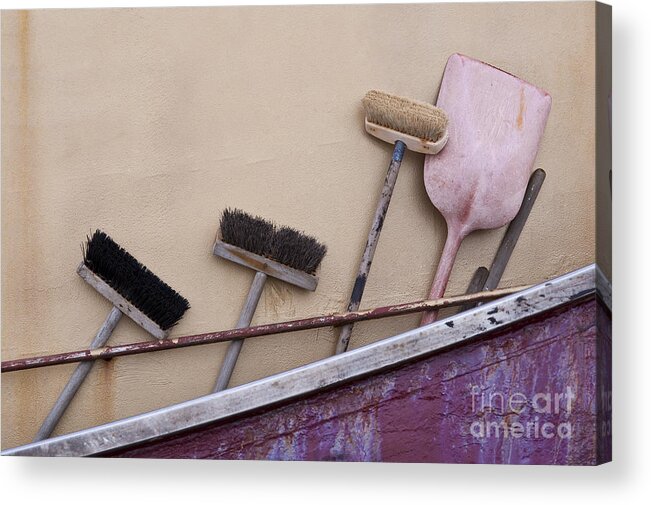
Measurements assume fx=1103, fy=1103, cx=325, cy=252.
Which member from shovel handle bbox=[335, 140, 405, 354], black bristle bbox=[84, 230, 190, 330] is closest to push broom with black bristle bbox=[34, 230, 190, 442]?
black bristle bbox=[84, 230, 190, 330]

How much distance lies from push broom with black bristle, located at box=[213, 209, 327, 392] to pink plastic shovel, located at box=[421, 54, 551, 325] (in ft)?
0.85

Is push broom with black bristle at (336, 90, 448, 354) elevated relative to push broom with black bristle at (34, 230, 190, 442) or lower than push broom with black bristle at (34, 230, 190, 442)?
elevated

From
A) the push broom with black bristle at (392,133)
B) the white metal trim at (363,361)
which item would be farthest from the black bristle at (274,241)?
the white metal trim at (363,361)

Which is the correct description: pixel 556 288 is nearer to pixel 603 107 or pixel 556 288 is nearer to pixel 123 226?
pixel 603 107

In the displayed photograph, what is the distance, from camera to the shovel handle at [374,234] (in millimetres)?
2232

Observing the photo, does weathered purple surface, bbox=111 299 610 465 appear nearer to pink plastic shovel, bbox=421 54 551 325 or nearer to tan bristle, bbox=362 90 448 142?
pink plastic shovel, bbox=421 54 551 325

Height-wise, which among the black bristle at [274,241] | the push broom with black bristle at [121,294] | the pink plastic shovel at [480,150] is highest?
the pink plastic shovel at [480,150]

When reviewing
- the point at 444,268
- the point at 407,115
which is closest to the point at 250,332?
the point at 444,268

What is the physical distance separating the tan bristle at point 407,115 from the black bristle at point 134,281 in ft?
1.82

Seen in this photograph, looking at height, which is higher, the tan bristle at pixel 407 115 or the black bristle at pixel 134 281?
the tan bristle at pixel 407 115

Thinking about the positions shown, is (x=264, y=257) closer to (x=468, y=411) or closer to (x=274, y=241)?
(x=274, y=241)

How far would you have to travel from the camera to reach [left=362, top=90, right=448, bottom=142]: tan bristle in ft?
7.23

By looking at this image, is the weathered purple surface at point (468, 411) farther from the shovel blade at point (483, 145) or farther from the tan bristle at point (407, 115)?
the tan bristle at point (407, 115)

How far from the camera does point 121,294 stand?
89.9 inches
